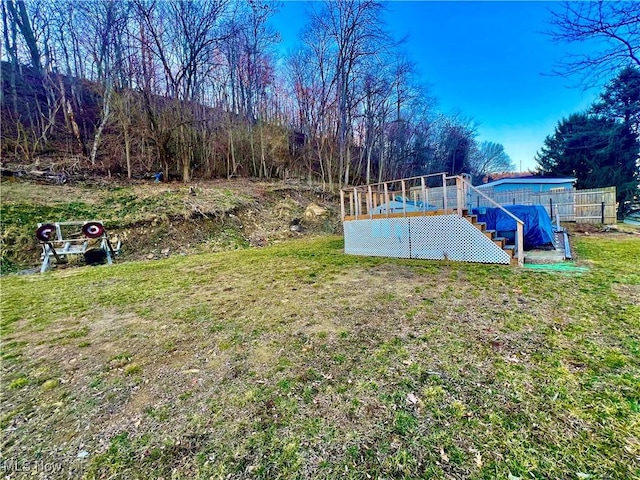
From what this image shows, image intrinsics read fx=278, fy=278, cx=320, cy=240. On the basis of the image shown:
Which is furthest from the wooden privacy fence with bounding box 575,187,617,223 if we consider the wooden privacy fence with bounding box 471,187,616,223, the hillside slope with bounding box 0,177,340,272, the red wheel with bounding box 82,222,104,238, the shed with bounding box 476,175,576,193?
the red wheel with bounding box 82,222,104,238

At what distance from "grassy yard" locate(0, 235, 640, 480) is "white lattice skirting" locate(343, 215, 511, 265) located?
1.63 m

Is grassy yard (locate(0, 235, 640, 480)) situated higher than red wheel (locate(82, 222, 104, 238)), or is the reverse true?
red wheel (locate(82, 222, 104, 238))

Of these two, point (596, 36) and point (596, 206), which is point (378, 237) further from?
point (596, 206)

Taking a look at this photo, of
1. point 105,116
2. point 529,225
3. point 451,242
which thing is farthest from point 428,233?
point 105,116

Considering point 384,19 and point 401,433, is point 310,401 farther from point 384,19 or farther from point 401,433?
point 384,19

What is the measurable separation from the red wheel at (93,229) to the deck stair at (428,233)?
6273 mm

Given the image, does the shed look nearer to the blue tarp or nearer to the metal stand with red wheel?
the blue tarp

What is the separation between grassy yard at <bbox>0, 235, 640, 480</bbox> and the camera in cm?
142

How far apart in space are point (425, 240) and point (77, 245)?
869cm

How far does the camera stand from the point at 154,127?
34.8ft

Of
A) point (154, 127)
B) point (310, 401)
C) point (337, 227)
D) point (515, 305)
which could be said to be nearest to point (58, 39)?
point (154, 127)

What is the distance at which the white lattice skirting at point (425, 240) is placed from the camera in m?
5.68

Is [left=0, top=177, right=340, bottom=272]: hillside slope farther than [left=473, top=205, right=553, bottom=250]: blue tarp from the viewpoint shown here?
Yes

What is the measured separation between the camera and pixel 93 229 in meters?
6.84
